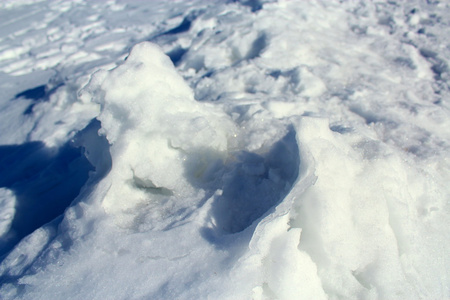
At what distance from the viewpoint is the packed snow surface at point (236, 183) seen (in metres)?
1.10

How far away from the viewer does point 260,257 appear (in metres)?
1.05

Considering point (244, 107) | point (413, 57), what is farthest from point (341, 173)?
point (413, 57)

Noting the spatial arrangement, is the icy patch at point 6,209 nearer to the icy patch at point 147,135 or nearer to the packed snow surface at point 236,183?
the packed snow surface at point 236,183

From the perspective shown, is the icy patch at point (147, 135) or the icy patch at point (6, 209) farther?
the icy patch at point (6, 209)

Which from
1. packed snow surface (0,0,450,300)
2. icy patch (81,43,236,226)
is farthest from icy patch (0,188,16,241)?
icy patch (81,43,236,226)

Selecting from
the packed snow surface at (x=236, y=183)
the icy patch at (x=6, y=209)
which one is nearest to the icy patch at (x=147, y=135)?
the packed snow surface at (x=236, y=183)

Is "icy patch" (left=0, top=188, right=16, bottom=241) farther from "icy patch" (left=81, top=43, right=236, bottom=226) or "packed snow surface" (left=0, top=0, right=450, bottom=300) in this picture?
"icy patch" (left=81, top=43, right=236, bottom=226)

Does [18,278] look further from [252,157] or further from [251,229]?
[252,157]

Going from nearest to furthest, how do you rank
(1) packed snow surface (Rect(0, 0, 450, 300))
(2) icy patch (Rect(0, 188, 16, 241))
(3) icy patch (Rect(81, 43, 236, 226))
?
(1) packed snow surface (Rect(0, 0, 450, 300)), (3) icy patch (Rect(81, 43, 236, 226)), (2) icy patch (Rect(0, 188, 16, 241))

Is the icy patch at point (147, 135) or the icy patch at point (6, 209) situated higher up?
the icy patch at point (147, 135)

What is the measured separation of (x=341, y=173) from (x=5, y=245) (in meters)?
1.61

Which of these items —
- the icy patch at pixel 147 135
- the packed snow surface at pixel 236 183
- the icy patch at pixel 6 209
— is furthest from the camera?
the icy patch at pixel 6 209

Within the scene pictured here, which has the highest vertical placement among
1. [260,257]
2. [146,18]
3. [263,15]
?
[260,257]

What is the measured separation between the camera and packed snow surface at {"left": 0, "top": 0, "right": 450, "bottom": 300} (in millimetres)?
1099
